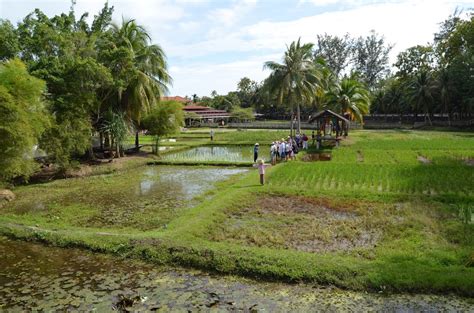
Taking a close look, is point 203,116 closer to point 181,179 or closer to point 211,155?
point 211,155

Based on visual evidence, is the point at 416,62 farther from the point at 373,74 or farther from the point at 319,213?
the point at 319,213

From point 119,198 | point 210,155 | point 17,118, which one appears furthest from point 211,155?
point 17,118

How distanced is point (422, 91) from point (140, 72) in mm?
41103

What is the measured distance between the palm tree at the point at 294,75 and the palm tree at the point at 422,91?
83.9 feet

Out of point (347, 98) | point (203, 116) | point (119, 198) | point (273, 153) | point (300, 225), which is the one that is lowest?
point (300, 225)

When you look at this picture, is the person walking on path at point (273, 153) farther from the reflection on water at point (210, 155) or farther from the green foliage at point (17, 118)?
the green foliage at point (17, 118)

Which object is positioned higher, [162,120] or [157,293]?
[162,120]

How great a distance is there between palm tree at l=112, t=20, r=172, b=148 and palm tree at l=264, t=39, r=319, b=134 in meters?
9.51

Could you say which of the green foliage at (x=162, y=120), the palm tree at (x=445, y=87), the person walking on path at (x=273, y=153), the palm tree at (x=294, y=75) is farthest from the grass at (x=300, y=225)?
the palm tree at (x=445, y=87)

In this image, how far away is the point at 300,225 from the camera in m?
11.8

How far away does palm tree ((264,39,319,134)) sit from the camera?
109 ft

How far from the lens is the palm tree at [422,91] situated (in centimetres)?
5284

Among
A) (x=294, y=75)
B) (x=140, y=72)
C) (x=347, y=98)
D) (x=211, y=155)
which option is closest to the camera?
(x=140, y=72)

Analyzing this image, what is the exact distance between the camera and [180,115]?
98.6ft
